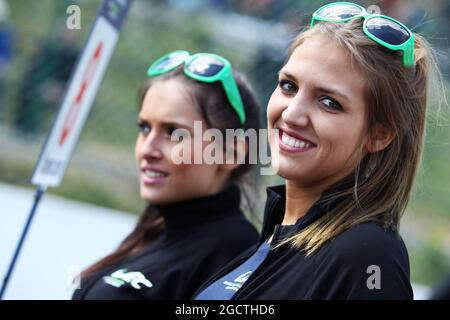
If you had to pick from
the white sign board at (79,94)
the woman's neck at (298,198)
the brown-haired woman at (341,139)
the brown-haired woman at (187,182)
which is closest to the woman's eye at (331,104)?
the brown-haired woman at (341,139)

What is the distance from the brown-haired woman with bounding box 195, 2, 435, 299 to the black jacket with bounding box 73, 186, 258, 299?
1.76 feet

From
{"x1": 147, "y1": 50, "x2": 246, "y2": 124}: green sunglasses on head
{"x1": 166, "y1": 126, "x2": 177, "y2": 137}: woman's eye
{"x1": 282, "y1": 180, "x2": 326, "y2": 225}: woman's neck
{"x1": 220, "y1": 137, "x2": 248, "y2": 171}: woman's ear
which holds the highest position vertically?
{"x1": 147, "y1": 50, "x2": 246, "y2": 124}: green sunglasses on head

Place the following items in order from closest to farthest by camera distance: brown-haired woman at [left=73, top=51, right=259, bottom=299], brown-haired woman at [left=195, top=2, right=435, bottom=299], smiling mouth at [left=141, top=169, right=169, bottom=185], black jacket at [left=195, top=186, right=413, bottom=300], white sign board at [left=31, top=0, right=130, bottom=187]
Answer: black jacket at [left=195, top=186, right=413, bottom=300] → brown-haired woman at [left=195, top=2, right=435, bottom=299] → brown-haired woman at [left=73, top=51, right=259, bottom=299] → smiling mouth at [left=141, top=169, right=169, bottom=185] → white sign board at [left=31, top=0, right=130, bottom=187]

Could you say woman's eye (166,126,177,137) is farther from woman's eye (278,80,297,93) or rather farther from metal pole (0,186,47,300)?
woman's eye (278,80,297,93)

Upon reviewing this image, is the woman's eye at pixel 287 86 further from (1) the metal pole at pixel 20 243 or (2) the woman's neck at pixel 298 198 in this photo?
(1) the metal pole at pixel 20 243

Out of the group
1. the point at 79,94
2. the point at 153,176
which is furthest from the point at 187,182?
the point at 79,94

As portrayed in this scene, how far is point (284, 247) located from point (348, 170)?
0.26 m

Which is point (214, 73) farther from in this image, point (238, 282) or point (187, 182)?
point (238, 282)

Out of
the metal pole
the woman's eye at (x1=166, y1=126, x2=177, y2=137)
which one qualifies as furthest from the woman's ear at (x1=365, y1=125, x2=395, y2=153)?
the metal pole

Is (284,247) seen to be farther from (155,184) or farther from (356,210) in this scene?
(155,184)

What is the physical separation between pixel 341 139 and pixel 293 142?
13 cm

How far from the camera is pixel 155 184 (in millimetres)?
2781

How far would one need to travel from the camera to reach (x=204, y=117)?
277cm

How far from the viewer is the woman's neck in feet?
6.56
